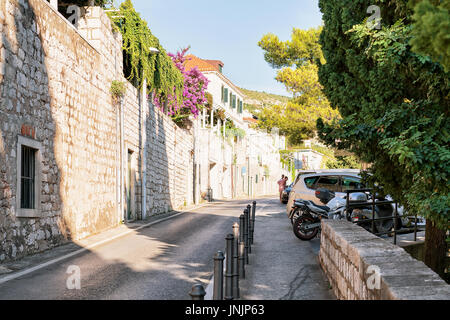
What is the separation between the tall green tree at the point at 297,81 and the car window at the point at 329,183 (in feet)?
41.6

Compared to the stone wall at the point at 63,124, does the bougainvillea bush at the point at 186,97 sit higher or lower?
higher

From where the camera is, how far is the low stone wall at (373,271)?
136 inches

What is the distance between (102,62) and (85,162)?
3.39 m

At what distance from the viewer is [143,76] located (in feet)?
59.6

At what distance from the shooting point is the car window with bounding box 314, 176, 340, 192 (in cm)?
1473

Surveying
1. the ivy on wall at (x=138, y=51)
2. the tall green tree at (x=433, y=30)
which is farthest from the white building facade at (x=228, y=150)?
the tall green tree at (x=433, y=30)

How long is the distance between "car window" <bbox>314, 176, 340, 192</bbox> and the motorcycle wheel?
2.82 metres

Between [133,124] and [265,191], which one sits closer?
[133,124]

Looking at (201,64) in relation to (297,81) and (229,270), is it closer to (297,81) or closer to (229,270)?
(297,81)

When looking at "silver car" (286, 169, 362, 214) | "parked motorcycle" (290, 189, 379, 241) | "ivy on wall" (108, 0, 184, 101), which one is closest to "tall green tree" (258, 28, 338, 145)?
"ivy on wall" (108, 0, 184, 101)

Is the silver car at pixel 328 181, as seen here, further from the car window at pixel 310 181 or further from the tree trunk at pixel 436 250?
the tree trunk at pixel 436 250
